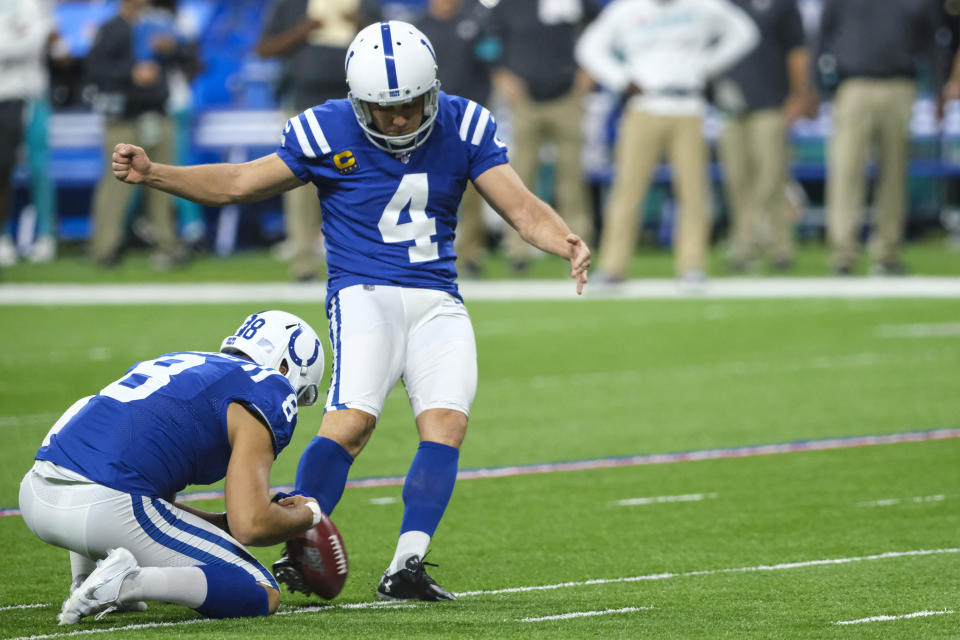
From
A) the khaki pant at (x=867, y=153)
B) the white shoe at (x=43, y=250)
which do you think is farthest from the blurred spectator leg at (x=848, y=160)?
the white shoe at (x=43, y=250)

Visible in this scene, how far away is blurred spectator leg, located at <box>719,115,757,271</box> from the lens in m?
16.8

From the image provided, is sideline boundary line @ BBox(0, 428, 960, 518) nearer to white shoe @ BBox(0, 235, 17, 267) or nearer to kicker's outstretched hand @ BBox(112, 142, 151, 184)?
kicker's outstretched hand @ BBox(112, 142, 151, 184)

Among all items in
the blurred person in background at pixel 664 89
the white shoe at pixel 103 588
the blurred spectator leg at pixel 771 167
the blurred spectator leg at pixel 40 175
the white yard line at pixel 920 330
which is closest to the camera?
the white shoe at pixel 103 588

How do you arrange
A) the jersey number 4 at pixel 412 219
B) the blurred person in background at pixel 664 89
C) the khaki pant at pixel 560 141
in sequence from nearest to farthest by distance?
1. the jersey number 4 at pixel 412 219
2. the blurred person in background at pixel 664 89
3. the khaki pant at pixel 560 141

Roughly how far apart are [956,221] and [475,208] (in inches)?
285

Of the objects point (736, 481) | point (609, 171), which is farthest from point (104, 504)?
point (609, 171)

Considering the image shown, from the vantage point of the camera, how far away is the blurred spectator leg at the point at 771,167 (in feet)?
54.8

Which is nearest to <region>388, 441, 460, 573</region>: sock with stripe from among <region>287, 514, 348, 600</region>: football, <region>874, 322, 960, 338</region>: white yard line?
<region>287, 514, 348, 600</region>: football

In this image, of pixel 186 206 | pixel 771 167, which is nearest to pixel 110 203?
pixel 186 206

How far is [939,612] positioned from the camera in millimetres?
5207

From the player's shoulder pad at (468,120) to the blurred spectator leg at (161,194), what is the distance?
11.1m

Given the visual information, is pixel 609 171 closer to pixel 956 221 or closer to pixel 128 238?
pixel 956 221

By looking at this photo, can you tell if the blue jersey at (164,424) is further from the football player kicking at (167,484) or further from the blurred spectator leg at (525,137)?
the blurred spectator leg at (525,137)

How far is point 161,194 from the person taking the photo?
16797 millimetres
